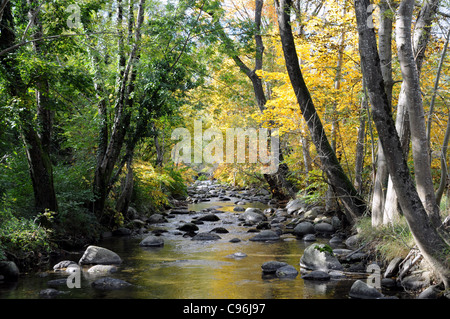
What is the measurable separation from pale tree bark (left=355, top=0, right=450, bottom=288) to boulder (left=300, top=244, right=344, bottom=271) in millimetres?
1889

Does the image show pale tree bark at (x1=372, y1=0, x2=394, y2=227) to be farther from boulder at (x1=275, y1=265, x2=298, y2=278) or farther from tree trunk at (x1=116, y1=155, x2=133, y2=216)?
tree trunk at (x1=116, y1=155, x2=133, y2=216)

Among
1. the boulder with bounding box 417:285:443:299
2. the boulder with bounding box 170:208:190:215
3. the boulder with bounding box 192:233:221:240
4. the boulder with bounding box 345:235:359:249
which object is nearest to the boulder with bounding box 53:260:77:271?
the boulder with bounding box 192:233:221:240

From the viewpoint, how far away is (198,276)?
7094 millimetres

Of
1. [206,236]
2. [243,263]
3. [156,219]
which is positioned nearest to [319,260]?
[243,263]

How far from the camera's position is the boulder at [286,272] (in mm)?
7031

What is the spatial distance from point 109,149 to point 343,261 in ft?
20.7

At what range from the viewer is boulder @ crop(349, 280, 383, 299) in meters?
5.82

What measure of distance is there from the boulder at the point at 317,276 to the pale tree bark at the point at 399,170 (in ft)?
5.48

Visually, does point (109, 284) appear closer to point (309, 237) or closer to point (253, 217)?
point (309, 237)

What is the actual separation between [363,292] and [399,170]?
174 cm

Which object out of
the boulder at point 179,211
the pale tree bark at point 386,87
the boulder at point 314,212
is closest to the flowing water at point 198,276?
the pale tree bark at point 386,87

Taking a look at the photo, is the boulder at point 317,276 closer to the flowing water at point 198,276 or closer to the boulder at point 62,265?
the flowing water at point 198,276

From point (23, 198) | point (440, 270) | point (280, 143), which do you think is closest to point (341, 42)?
point (280, 143)
